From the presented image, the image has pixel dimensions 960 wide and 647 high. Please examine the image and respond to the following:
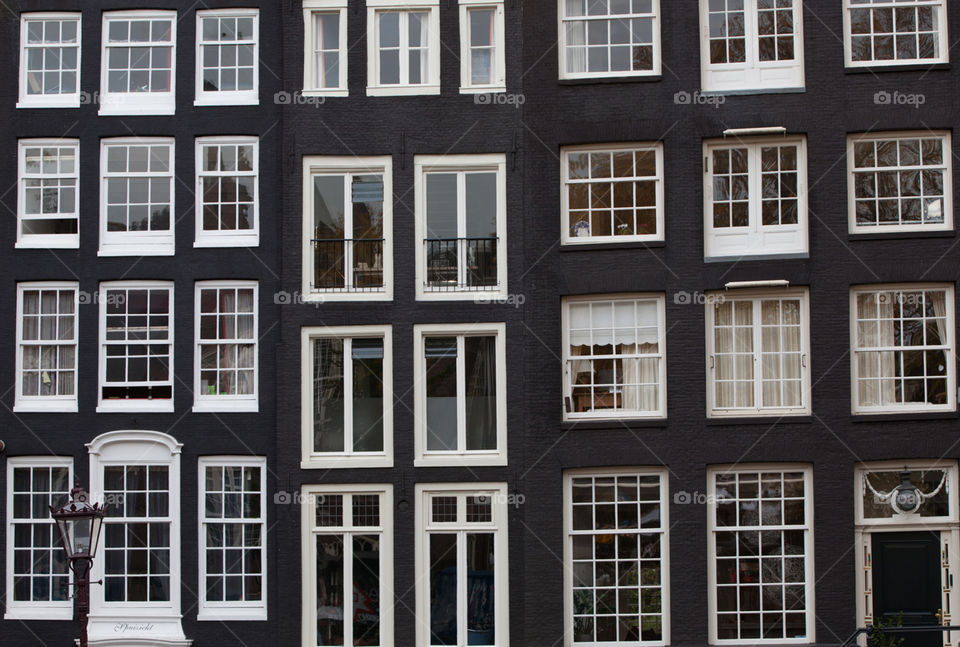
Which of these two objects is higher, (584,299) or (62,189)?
(62,189)

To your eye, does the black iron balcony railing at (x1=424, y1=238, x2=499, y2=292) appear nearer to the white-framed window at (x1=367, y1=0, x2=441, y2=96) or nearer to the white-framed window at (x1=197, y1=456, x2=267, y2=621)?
the white-framed window at (x1=367, y1=0, x2=441, y2=96)

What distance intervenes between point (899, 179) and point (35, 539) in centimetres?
1615

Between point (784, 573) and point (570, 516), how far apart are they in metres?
3.69

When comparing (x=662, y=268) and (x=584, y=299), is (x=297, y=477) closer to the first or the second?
(x=584, y=299)

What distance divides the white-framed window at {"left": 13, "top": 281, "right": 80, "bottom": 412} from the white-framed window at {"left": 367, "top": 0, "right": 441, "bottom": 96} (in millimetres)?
6619

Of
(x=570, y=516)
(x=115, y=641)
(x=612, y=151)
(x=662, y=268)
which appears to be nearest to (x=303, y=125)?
(x=612, y=151)

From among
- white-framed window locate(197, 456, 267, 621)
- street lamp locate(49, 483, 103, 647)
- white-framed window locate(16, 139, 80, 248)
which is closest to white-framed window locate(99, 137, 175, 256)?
white-framed window locate(16, 139, 80, 248)

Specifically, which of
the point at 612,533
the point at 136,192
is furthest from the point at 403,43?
the point at 612,533

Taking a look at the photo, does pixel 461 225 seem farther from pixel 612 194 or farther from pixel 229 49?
pixel 229 49

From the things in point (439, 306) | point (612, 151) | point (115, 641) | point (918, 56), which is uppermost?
point (918, 56)

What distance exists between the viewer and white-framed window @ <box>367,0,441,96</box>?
698 inches

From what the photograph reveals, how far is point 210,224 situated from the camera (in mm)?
17969

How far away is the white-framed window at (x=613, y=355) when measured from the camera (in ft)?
57.2

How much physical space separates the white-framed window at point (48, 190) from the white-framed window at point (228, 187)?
2.27 m
